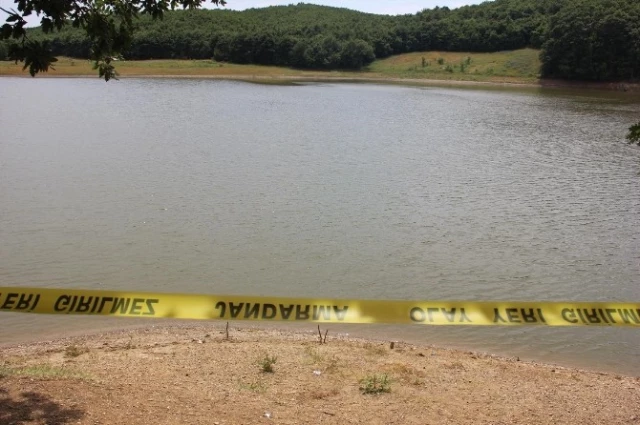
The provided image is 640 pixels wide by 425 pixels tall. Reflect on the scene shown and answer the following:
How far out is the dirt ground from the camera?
566 centimetres

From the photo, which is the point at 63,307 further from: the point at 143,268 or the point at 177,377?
the point at 143,268

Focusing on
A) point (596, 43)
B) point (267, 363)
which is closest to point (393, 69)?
point (596, 43)

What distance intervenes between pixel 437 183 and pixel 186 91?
43.9m

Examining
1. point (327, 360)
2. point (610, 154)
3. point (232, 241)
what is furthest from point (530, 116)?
point (327, 360)

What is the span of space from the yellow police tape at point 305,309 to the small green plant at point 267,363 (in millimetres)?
1498

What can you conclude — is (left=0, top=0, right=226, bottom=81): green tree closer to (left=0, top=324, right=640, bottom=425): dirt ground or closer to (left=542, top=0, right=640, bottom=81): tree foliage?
(left=0, top=324, right=640, bottom=425): dirt ground

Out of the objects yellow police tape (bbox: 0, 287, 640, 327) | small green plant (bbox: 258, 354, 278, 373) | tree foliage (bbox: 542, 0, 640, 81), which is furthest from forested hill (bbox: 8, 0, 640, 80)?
yellow police tape (bbox: 0, 287, 640, 327)

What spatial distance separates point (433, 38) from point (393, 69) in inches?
767

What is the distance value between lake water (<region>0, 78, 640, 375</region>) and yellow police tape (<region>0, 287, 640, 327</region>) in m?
3.78

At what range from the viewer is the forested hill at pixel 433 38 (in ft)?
271

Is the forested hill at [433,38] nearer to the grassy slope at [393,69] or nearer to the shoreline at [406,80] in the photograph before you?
the shoreline at [406,80]

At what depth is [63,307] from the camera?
5.67 meters

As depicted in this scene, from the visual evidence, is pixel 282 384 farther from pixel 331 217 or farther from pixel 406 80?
pixel 406 80

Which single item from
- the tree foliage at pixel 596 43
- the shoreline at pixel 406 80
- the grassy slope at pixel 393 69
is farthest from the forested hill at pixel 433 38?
the grassy slope at pixel 393 69
